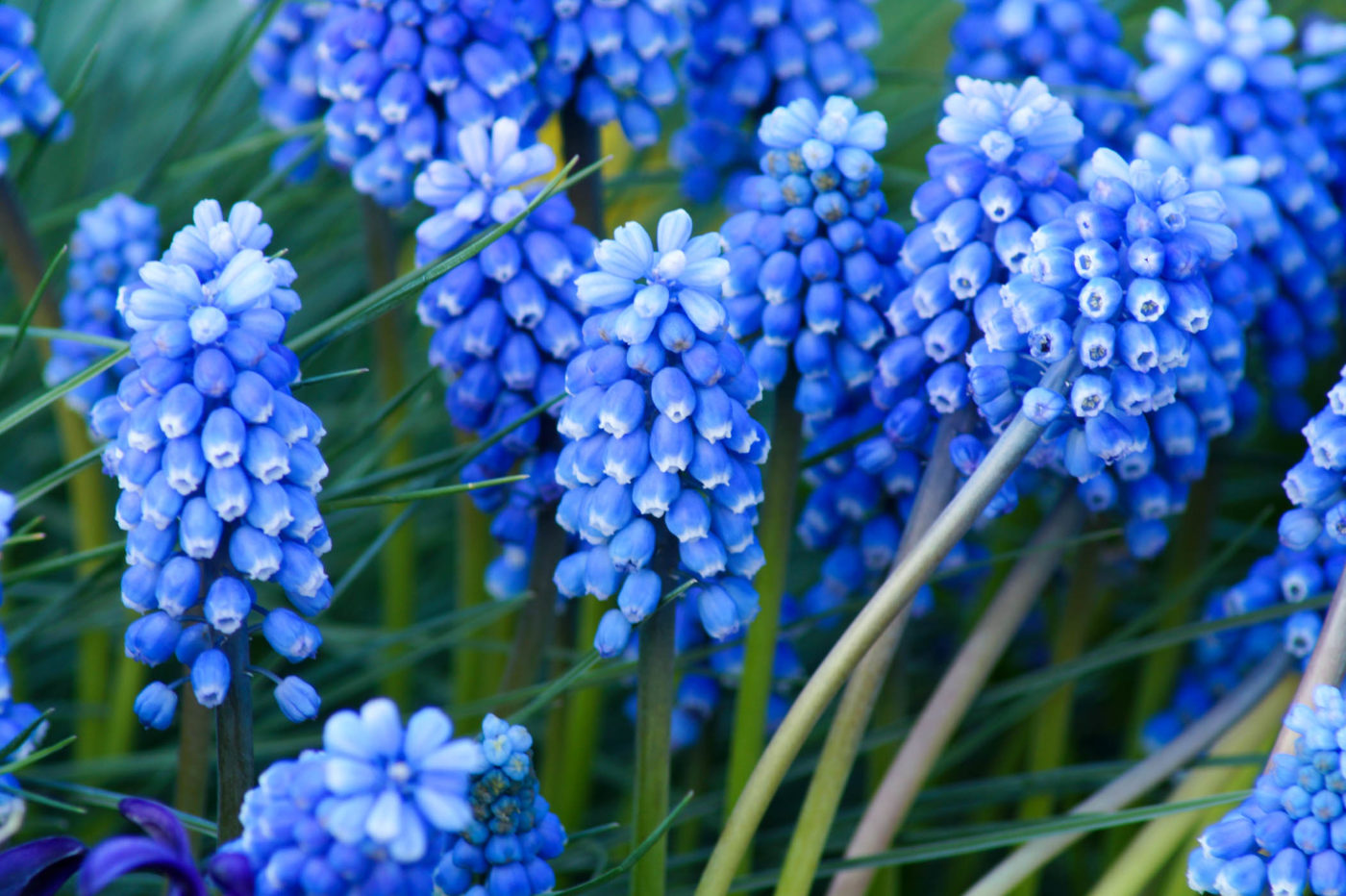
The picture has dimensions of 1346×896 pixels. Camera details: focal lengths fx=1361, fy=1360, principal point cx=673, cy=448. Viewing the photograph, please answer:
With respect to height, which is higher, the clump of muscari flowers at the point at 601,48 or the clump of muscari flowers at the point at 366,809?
the clump of muscari flowers at the point at 601,48

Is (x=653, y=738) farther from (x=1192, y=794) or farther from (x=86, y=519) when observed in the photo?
(x=86, y=519)

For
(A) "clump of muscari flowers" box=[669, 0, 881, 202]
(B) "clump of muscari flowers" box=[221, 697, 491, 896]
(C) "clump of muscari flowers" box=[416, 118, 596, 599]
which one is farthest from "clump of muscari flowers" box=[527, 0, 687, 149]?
(B) "clump of muscari flowers" box=[221, 697, 491, 896]

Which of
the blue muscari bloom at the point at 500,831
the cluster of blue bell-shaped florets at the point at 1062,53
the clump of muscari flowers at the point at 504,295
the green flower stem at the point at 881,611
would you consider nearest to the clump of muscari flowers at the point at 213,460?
the blue muscari bloom at the point at 500,831

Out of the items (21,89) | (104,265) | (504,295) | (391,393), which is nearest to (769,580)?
(504,295)

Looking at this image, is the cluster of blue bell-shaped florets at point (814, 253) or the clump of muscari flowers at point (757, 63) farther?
the clump of muscari flowers at point (757, 63)

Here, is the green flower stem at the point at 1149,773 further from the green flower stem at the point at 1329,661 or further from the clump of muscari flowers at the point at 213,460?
the clump of muscari flowers at the point at 213,460

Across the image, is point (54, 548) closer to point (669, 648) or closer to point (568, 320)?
point (568, 320)

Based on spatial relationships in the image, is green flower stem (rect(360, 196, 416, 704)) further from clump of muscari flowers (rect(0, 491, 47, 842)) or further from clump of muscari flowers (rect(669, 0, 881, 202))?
clump of muscari flowers (rect(0, 491, 47, 842))
